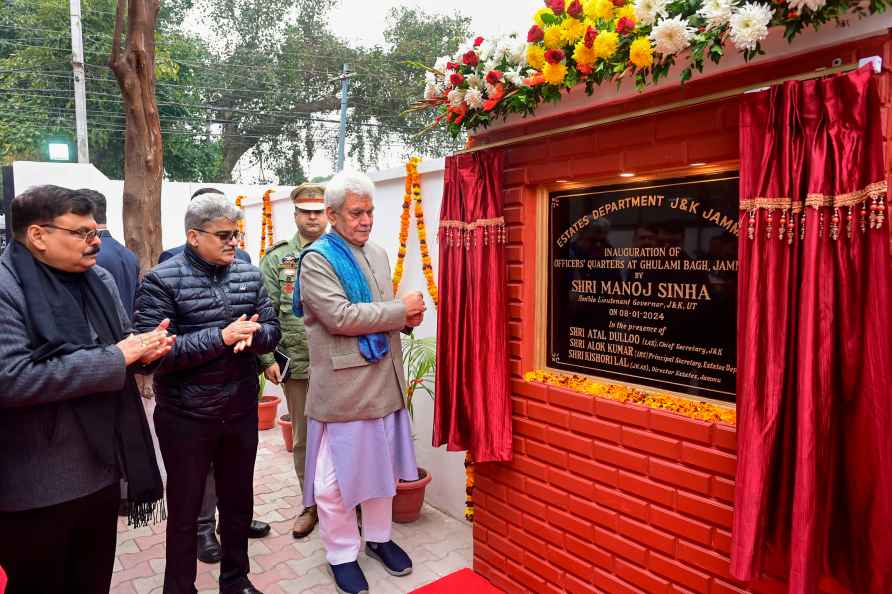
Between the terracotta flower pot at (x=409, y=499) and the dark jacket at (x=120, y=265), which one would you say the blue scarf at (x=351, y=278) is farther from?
the dark jacket at (x=120, y=265)

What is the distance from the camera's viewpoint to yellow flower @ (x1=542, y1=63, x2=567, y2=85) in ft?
6.94

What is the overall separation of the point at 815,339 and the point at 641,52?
1.00m

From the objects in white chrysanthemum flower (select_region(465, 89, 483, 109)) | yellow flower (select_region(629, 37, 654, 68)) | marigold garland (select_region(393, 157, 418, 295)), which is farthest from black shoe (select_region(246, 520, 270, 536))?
yellow flower (select_region(629, 37, 654, 68))

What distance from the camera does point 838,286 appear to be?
5.26 ft

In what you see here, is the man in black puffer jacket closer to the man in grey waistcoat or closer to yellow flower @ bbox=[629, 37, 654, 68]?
the man in grey waistcoat

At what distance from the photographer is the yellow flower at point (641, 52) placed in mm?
1830

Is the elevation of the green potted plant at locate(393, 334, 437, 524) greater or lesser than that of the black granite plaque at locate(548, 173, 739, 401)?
lesser

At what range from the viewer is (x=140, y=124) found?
555cm

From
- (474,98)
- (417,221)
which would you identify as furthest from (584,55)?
(417,221)

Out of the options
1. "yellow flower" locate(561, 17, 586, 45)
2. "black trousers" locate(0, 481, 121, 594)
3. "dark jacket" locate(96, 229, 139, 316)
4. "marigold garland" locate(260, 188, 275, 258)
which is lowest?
"black trousers" locate(0, 481, 121, 594)

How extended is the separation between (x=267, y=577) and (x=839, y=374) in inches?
106

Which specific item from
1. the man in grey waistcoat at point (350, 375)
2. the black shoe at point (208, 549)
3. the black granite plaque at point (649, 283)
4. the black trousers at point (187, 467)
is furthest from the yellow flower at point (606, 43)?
the black shoe at point (208, 549)

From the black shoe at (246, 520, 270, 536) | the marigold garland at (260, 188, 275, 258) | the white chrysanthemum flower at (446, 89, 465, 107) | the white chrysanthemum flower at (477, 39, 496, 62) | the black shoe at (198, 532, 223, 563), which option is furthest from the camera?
the marigold garland at (260, 188, 275, 258)

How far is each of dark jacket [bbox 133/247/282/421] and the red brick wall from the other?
3.98ft
